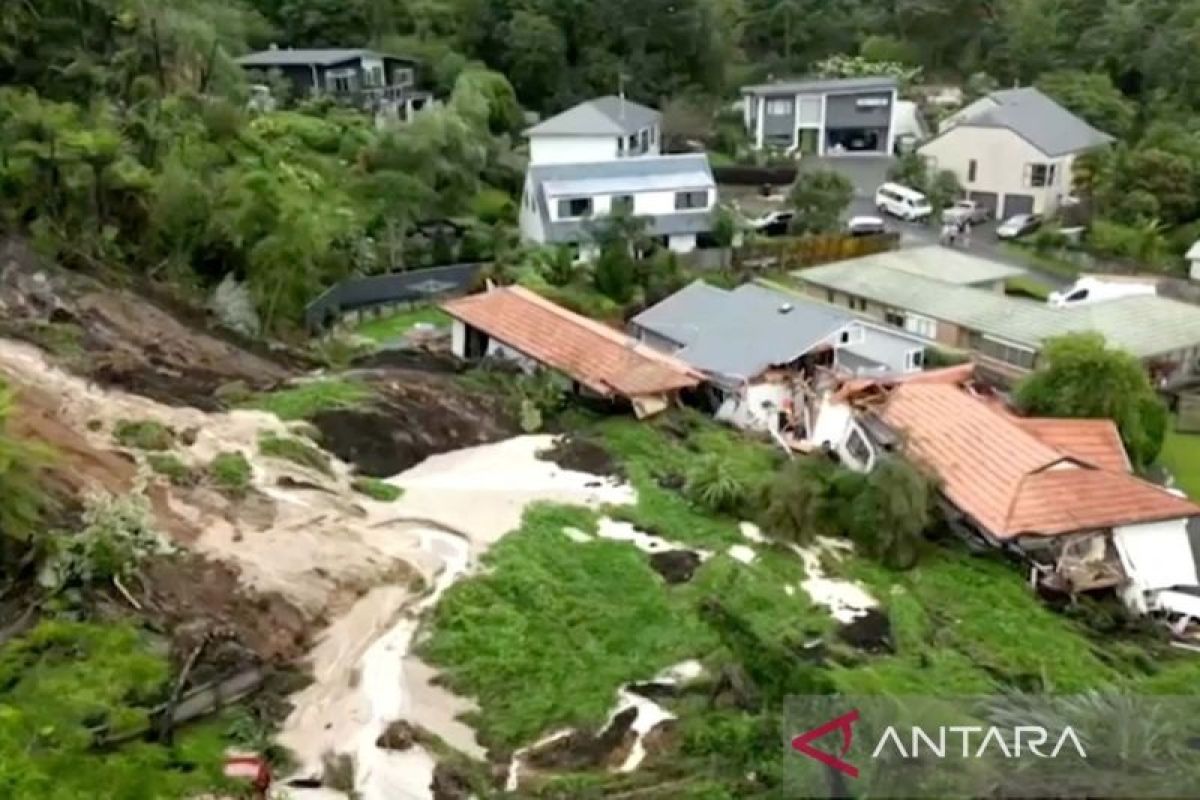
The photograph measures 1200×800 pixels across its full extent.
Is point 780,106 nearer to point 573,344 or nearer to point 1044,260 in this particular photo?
point 1044,260

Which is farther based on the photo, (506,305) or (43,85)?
(43,85)

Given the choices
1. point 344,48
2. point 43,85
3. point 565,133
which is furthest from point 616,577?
point 344,48

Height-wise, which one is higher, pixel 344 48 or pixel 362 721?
pixel 344 48

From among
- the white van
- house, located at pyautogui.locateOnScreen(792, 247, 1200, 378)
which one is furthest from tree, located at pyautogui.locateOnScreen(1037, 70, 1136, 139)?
house, located at pyautogui.locateOnScreen(792, 247, 1200, 378)

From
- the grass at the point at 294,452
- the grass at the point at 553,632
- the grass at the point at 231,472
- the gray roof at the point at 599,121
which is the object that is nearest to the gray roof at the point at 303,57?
the gray roof at the point at 599,121

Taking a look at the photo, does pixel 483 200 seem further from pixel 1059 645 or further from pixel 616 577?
pixel 1059 645

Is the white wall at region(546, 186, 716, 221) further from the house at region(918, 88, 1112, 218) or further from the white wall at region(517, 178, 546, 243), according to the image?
the house at region(918, 88, 1112, 218)

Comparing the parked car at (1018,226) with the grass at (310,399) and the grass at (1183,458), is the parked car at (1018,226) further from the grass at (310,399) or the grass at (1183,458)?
the grass at (310,399)
